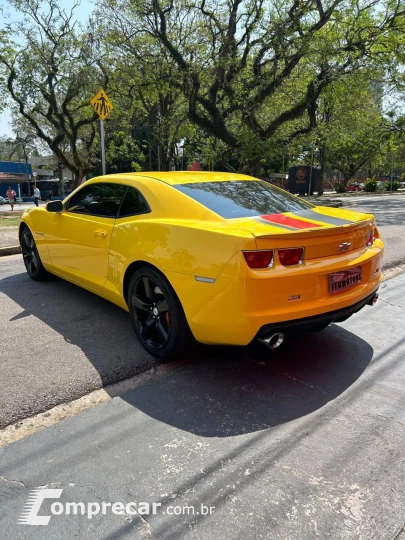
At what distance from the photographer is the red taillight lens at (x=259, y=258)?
275cm

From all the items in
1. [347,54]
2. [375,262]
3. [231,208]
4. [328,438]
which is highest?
[347,54]

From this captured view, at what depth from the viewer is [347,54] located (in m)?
14.9

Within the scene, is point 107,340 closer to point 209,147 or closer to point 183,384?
point 183,384

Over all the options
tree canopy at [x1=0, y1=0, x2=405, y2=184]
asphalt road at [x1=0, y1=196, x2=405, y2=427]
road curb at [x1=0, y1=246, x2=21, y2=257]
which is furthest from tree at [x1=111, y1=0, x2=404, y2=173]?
asphalt road at [x1=0, y1=196, x2=405, y2=427]

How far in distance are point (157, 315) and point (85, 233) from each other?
1.46 metres

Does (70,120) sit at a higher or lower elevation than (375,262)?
higher

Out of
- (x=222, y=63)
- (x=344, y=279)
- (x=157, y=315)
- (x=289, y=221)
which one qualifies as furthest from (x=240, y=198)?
(x=222, y=63)

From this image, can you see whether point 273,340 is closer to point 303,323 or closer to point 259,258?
point 303,323

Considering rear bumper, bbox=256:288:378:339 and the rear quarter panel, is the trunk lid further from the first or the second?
rear bumper, bbox=256:288:378:339

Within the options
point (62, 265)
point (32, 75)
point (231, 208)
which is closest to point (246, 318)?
point (231, 208)

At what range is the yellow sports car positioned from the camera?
2.80m

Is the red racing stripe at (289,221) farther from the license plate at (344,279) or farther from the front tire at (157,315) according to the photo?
the front tire at (157,315)

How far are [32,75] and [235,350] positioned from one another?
19.2m

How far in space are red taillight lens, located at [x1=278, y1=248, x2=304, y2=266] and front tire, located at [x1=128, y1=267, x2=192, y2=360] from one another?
86 centimetres
